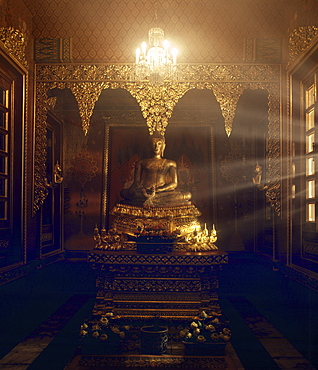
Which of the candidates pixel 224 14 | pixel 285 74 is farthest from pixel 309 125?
pixel 224 14

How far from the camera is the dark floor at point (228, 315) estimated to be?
10.0 feet

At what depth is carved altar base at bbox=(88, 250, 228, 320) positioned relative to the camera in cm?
394

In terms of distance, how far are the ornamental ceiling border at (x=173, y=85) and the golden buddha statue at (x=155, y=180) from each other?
1255 millimetres

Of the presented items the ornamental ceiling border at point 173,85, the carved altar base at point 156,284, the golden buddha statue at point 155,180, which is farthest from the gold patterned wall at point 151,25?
the carved altar base at point 156,284

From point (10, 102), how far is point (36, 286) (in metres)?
2.04

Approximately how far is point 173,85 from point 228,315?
2513 millimetres

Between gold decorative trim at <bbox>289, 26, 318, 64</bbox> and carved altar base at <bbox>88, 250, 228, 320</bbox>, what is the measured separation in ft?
6.92

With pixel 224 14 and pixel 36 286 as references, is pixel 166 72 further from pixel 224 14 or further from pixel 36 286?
pixel 36 286

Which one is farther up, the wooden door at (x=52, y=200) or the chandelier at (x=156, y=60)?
the chandelier at (x=156, y=60)

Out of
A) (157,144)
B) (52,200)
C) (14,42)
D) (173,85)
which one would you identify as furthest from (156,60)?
(52,200)

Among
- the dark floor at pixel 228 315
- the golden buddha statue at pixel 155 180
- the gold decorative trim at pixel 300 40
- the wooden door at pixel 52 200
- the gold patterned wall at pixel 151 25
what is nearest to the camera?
the dark floor at pixel 228 315

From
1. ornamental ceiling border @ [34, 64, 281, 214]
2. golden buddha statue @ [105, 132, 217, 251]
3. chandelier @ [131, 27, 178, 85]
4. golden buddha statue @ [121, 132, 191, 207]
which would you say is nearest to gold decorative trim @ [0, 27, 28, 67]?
ornamental ceiling border @ [34, 64, 281, 214]

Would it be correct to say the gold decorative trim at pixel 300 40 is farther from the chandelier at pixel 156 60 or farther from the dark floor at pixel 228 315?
the dark floor at pixel 228 315

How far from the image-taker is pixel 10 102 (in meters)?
4.00
